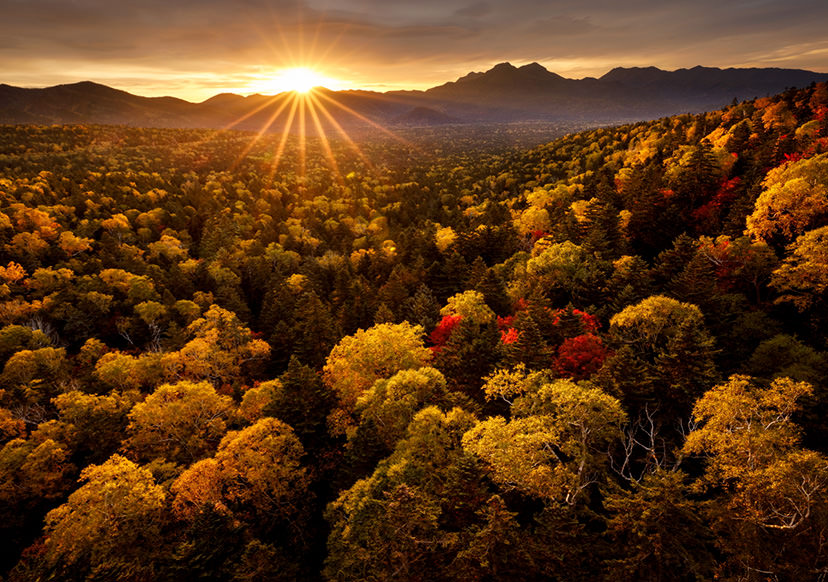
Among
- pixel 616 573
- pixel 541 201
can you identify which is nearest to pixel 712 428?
pixel 616 573

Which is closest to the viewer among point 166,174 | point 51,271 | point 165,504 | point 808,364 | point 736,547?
point 736,547

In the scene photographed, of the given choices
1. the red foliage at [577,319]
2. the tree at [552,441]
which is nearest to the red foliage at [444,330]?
the red foliage at [577,319]

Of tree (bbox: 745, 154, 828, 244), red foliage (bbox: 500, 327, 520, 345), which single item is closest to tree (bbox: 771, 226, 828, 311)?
tree (bbox: 745, 154, 828, 244)

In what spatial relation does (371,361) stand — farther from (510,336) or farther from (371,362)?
(510,336)

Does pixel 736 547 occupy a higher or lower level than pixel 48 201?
lower

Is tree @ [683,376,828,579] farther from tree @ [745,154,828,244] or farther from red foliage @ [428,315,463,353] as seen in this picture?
red foliage @ [428,315,463,353]

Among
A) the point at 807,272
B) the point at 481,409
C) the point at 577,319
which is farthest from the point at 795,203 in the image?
the point at 481,409

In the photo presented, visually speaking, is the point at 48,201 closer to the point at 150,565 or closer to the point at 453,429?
the point at 150,565
